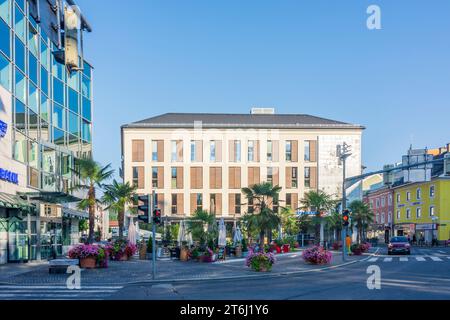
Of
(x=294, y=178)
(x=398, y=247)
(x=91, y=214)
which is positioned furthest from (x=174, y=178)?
(x=398, y=247)

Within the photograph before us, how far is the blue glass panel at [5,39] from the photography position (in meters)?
29.1

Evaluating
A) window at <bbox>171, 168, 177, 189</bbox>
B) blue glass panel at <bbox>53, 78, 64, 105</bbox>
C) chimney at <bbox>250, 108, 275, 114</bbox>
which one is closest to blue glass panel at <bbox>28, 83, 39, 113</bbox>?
blue glass panel at <bbox>53, 78, 64, 105</bbox>

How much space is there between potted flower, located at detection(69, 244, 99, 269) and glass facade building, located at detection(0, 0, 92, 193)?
31.2ft

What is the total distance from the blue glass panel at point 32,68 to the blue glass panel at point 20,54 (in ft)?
4.00

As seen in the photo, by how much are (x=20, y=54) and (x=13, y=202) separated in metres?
10.5

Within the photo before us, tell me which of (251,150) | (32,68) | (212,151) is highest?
(32,68)

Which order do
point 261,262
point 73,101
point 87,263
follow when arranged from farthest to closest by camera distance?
1. point 73,101
2. point 87,263
3. point 261,262

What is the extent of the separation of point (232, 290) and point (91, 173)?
813 inches

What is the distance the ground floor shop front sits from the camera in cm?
2966

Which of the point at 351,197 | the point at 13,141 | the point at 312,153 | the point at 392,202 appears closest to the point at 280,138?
the point at 312,153

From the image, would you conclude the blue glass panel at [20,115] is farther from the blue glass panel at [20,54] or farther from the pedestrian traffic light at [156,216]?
the pedestrian traffic light at [156,216]

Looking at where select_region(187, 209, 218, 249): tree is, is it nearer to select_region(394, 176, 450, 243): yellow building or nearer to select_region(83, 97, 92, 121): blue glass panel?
select_region(83, 97, 92, 121): blue glass panel

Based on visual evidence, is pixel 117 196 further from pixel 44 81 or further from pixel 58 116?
pixel 44 81

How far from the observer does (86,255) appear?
24.8 meters
